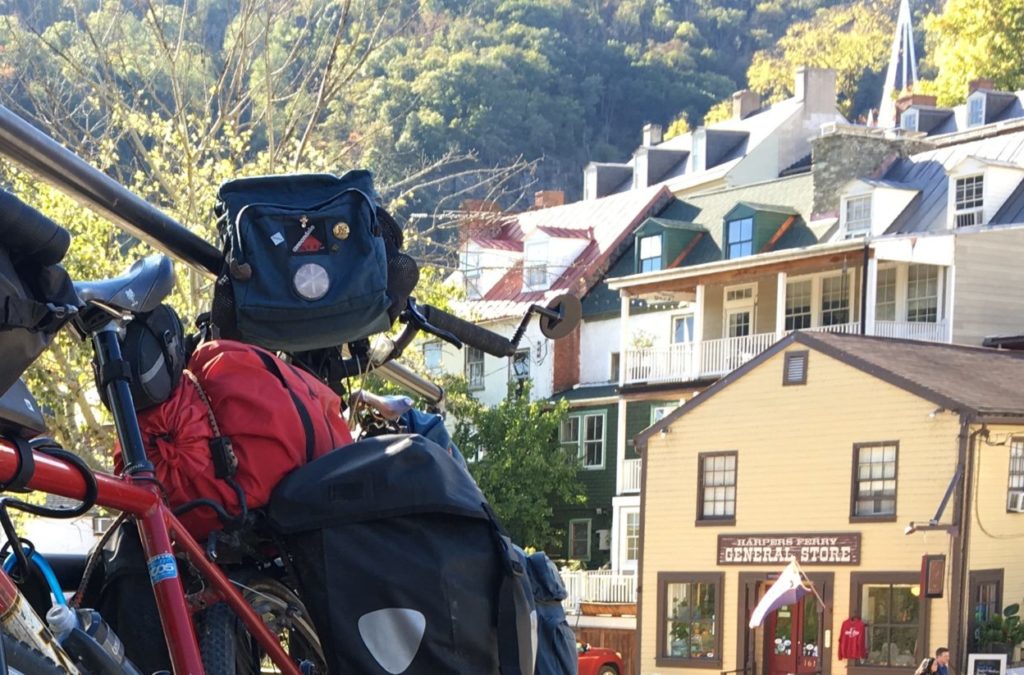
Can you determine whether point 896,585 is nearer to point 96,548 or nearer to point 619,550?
point 619,550

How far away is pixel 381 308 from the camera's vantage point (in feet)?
8.16

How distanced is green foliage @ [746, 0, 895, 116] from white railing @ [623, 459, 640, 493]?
4912 cm

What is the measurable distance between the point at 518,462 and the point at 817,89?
20966 mm

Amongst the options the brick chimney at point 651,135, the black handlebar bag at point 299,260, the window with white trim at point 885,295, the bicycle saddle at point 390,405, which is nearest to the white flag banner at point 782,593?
the window with white trim at point 885,295

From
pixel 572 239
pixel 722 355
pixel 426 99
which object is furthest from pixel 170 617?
pixel 426 99

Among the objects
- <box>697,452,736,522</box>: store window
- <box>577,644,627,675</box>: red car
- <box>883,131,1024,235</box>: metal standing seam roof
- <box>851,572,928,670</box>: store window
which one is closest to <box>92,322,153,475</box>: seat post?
<box>851,572,928,670</box>: store window

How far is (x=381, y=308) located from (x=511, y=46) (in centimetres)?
7322

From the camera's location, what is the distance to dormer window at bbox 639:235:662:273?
42375 millimetres

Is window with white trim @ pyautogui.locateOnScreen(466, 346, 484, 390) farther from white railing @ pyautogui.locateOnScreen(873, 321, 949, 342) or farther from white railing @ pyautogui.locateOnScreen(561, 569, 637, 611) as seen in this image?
white railing @ pyautogui.locateOnScreen(873, 321, 949, 342)

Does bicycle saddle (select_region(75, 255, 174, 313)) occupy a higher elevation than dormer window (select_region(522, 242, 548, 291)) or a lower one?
lower

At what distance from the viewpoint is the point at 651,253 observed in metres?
42.7

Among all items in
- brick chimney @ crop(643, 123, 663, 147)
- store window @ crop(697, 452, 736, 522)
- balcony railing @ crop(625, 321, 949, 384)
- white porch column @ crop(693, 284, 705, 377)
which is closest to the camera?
store window @ crop(697, 452, 736, 522)

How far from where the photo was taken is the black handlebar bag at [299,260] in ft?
7.97

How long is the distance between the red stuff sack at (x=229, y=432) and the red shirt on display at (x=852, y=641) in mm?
26871
